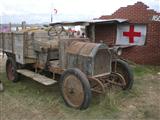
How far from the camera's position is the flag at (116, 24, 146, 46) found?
1155cm

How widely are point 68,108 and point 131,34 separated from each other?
6.53 m

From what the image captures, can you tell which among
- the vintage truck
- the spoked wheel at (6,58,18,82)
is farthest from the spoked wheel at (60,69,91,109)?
the spoked wheel at (6,58,18,82)

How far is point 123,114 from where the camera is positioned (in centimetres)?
580

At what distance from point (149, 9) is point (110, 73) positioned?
5505 mm

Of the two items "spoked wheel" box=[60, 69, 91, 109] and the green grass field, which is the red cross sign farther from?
"spoked wheel" box=[60, 69, 91, 109]

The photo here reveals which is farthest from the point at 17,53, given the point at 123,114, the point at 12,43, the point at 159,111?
the point at 159,111

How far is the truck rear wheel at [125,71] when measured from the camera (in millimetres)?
7102

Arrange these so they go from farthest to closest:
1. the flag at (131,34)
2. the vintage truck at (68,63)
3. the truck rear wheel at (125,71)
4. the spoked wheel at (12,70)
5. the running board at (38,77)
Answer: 1. the flag at (131,34)
2. the spoked wheel at (12,70)
3. the truck rear wheel at (125,71)
4. the running board at (38,77)
5. the vintage truck at (68,63)

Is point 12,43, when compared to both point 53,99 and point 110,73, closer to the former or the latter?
point 53,99

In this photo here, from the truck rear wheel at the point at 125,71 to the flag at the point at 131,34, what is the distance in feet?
15.2

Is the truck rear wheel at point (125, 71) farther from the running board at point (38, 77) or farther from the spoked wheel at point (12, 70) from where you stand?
the spoked wheel at point (12, 70)

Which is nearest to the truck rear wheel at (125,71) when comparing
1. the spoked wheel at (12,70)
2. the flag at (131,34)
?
the spoked wheel at (12,70)

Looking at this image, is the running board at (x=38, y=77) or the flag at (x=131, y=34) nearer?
the running board at (x=38, y=77)

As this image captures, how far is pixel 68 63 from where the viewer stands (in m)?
6.70
